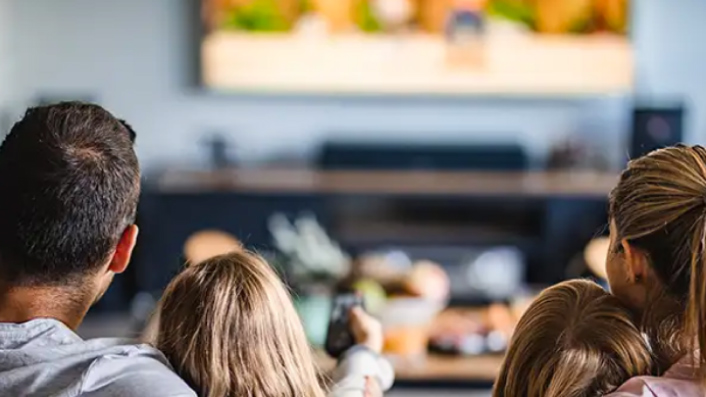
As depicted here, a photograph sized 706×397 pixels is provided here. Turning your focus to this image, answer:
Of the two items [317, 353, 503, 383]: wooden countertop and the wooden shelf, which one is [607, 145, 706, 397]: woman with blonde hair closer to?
[317, 353, 503, 383]: wooden countertop

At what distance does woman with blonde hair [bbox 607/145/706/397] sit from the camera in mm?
1511

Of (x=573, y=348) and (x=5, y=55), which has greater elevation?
(x=5, y=55)

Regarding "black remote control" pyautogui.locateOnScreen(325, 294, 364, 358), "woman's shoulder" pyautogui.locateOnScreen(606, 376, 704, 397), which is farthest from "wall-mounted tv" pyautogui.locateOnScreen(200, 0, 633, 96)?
"woman's shoulder" pyautogui.locateOnScreen(606, 376, 704, 397)

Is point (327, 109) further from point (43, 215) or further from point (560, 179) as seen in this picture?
point (43, 215)

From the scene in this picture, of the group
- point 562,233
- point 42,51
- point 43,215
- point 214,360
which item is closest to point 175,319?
point 214,360

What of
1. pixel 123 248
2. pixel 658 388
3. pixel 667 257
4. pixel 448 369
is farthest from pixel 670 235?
pixel 448 369

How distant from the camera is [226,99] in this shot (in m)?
5.57

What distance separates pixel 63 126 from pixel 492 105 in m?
4.26

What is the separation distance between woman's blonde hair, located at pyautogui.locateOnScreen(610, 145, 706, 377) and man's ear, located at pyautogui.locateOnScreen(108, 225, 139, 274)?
673 millimetres

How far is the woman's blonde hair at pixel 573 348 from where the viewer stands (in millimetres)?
1586

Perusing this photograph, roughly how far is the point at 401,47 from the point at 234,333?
395 cm

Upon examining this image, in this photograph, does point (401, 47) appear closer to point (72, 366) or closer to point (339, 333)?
point (339, 333)

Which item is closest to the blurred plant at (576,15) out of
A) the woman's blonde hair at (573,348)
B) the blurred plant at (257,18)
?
the blurred plant at (257,18)

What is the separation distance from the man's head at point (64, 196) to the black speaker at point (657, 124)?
401 centimetres
